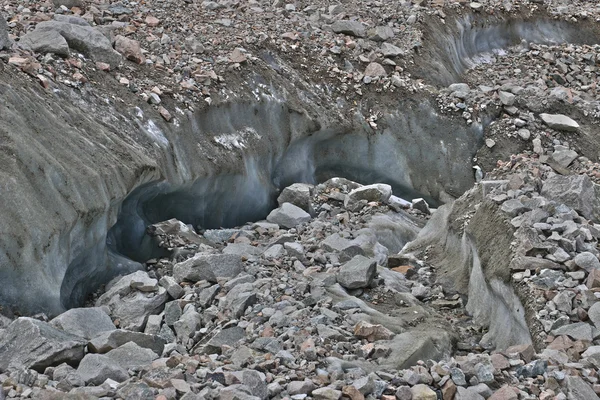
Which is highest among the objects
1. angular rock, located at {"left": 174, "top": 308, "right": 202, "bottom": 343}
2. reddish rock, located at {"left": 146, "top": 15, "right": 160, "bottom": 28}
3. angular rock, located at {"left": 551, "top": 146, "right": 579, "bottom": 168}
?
reddish rock, located at {"left": 146, "top": 15, "right": 160, "bottom": 28}

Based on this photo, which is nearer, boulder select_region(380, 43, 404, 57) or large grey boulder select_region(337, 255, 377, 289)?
large grey boulder select_region(337, 255, 377, 289)

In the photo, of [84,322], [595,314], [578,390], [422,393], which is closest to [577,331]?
[595,314]

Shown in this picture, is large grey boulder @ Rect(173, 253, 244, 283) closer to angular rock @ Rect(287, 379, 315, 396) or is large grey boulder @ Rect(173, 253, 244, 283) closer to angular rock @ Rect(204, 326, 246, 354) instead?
angular rock @ Rect(204, 326, 246, 354)

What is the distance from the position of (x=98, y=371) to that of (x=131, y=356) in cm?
64

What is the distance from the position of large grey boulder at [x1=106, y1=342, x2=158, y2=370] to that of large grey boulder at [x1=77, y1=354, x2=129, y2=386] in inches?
9.2

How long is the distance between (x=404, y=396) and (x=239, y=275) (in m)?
3.28

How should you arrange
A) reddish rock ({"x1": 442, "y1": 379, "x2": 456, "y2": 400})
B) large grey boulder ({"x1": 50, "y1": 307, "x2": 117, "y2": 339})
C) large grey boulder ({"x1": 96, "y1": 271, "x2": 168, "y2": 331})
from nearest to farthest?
reddish rock ({"x1": 442, "y1": 379, "x2": 456, "y2": 400})
large grey boulder ({"x1": 50, "y1": 307, "x2": 117, "y2": 339})
large grey boulder ({"x1": 96, "y1": 271, "x2": 168, "y2": 331})

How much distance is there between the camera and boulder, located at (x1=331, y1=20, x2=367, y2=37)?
15.5 meters

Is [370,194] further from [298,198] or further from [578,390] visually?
Result: [578,390]

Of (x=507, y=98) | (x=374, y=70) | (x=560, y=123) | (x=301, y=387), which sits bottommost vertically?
(x=301, y=387)

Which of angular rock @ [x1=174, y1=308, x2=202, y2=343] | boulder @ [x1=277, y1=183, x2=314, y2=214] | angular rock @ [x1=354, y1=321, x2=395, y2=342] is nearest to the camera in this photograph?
angular rock @ [x1=354, y1=321, x2=395, y2=342]

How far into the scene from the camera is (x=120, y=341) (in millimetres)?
6914

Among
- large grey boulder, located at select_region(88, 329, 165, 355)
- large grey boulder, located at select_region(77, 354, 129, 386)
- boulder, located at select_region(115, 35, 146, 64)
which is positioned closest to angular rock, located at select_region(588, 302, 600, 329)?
large grey boulder, located at select_region(88, 329, 165, 355)

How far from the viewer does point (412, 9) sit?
16.6m
